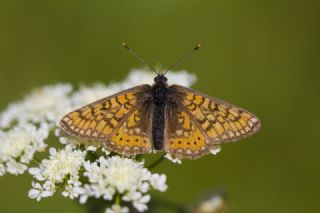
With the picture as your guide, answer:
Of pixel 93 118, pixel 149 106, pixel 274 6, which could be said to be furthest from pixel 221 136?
pixel 274 6

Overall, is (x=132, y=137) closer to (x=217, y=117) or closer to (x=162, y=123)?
(x=162, y=123)

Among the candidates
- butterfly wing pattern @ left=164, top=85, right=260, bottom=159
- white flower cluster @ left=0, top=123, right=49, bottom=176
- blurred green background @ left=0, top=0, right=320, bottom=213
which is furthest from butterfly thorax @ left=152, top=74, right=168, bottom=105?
blurred green background @ left=0, top=0, right=320, bottom=213

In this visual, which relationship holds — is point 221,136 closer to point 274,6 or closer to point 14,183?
point 14,183

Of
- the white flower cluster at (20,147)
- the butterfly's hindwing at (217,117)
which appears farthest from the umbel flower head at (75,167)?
the butterfly's hindwing at (217,117)

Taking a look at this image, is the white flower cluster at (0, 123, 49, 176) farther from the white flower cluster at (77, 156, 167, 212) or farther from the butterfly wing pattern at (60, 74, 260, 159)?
the white flower cluster at (77, 156, 167, 212)

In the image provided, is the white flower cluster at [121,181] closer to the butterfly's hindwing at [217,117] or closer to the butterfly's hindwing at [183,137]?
the butterfly's hindwing at [183,137]

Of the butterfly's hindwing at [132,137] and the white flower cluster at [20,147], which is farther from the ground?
the white flower cluster at [20,147]

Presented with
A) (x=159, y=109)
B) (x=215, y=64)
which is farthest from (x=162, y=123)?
(x=215, y=64)
